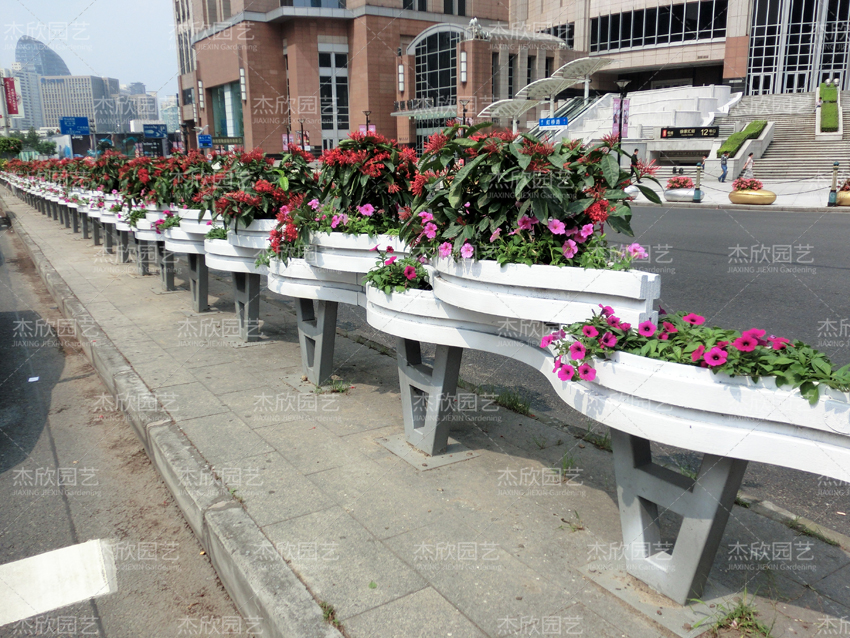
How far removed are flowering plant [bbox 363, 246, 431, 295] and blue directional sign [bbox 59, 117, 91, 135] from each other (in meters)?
68.3

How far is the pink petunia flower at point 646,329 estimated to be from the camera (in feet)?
9.20

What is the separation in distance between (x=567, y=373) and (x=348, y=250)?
2.57m

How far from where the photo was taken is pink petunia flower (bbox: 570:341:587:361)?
9.28 ft

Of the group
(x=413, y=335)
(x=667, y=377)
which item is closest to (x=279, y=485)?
(x=413, y=335)

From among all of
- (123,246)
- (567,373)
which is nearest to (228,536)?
(567,373)

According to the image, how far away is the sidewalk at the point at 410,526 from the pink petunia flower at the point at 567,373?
3.29 ft

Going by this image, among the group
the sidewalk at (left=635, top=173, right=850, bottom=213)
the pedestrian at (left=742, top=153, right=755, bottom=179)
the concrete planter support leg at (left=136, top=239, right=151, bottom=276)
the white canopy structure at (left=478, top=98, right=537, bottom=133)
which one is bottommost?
the concrete planter support leg at (left=136, top=239, right=151, bottom=276)

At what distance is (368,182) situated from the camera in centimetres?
511

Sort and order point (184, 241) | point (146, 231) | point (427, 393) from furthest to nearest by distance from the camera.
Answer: point (146, 231), point (184, 241), point (427, 393)

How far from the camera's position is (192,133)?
78.4 meters

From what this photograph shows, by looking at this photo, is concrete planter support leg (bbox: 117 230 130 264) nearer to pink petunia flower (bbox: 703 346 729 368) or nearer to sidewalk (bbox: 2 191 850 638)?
sidewalk (bbox: 2 191 850 638)

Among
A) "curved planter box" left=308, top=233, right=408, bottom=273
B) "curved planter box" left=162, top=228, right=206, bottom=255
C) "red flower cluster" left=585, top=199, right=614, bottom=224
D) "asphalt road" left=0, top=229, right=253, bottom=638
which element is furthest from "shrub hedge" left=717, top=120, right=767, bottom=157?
"red flower cluster" left=585, top=199, right=614, bottom=224

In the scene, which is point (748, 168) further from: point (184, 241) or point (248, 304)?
point (248, 304)

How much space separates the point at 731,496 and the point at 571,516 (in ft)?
3.74
